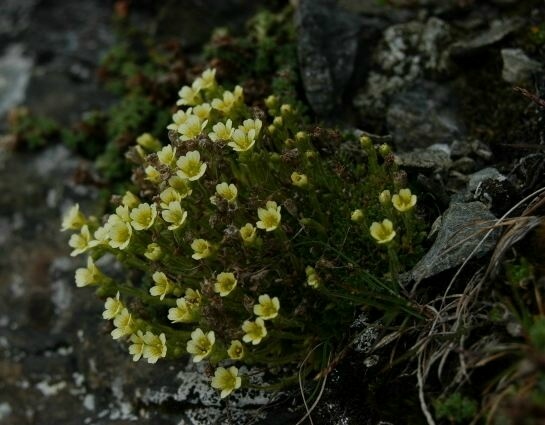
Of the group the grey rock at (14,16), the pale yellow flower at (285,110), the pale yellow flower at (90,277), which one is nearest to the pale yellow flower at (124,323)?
the pale yellow flower at (90,277)

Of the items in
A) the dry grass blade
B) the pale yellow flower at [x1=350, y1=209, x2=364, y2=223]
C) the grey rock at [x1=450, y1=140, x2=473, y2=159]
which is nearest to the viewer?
the dry grass blade

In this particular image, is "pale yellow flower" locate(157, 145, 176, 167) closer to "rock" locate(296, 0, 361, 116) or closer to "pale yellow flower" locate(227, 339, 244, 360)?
"pale yellow flower" locate(227, 339, 244, 360)

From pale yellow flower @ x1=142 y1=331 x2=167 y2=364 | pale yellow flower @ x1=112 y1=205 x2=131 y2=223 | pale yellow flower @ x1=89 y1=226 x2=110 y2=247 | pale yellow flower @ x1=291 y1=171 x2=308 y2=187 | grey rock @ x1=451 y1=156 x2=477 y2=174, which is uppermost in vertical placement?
pale yellow flower @ x1=291 y1=171 x2=308 y2=187

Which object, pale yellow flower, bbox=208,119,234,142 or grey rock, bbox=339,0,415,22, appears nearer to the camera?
pale yellow flower, bbox=208,119,234,142

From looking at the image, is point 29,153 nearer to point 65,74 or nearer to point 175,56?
point 65,74

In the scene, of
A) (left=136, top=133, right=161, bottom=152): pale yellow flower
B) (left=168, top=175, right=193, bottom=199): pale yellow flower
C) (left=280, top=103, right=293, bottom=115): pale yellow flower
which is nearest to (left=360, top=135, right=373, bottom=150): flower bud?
(left=280, top=103, right=293, bottom=115): pale yellow flower

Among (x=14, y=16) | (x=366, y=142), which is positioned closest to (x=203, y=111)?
(x=366, y=142)

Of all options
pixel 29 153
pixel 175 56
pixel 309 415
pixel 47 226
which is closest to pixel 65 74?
pixel 29 153

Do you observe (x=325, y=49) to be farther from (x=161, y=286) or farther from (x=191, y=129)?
(x=161, y=286)
